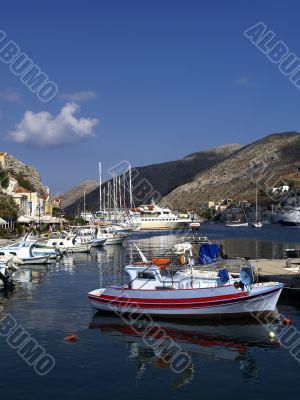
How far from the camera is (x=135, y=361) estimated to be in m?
Answer: 21.2

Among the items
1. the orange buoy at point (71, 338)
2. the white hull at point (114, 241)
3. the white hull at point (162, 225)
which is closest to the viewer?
the orange buoy at point (71, 338)

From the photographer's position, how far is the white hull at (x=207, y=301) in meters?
26.6

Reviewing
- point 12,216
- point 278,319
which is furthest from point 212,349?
point 12,216

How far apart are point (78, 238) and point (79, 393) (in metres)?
58.1

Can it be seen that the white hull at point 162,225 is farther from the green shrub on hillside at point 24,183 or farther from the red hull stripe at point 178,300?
the red hull stripe at point 178,300

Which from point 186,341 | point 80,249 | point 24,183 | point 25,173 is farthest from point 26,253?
point 25,173

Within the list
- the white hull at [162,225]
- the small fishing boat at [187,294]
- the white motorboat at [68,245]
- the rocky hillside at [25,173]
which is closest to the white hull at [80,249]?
the white motorboat at [68,245]

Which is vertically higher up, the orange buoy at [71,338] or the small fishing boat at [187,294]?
the small fishing boat at [187,294]

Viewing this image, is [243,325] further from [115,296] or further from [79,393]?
[79,393]

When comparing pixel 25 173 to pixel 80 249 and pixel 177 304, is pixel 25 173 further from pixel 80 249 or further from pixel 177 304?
pixel 177 304

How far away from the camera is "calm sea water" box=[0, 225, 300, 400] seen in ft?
58.9

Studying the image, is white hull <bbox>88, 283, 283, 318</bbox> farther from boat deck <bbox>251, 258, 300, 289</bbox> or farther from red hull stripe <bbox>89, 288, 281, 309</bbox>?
boat deck <bbox>251, 258, 300, 289</bbox>

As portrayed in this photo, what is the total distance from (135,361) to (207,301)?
22.3 feet

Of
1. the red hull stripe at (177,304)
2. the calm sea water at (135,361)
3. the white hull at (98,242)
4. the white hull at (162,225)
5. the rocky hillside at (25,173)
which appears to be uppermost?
the rocky hillside at (25,173)
